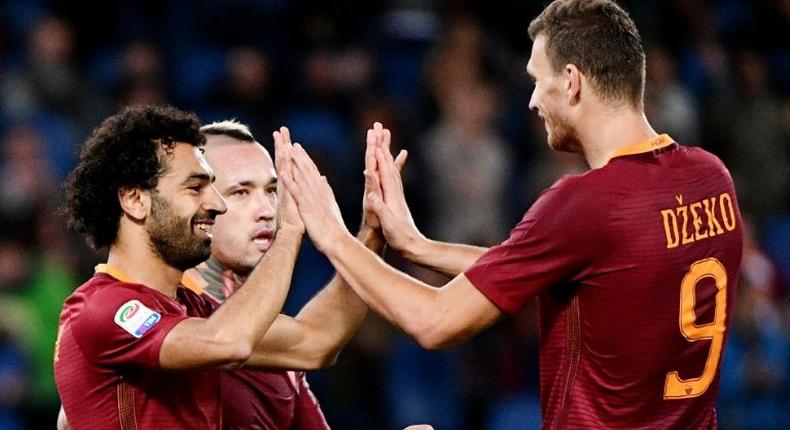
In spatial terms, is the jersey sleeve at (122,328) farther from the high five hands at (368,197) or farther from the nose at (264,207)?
the nose at (264,207)

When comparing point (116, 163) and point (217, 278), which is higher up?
point (116, 163)

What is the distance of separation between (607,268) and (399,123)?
550 cm

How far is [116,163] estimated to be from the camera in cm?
434

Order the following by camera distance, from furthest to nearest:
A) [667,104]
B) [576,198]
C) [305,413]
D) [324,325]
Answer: [667,104] → [305,413] → [324,325] → [576,198]

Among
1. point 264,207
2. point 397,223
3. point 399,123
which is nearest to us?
point 397,223

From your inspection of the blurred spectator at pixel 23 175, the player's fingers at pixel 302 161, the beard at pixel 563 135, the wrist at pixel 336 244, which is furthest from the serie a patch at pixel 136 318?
the blurred spectator at pixel 23 175

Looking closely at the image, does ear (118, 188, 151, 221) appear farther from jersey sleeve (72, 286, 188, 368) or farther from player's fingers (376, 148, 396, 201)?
player's fingers (376, 148, 396, 201)

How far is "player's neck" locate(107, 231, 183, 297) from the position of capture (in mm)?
4305

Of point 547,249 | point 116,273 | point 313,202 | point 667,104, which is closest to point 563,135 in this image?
point 547,249

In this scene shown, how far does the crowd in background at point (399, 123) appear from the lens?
8500 millimetres

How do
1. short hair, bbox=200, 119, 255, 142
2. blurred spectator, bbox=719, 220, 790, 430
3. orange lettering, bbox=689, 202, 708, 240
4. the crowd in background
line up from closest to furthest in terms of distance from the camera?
1. orange lettering, bbox=689, 202, 708, 240
2. short hair, bbox=200, 119, 255, 142
3. the crowd in background
4. blurred spectator, bbox=719, 220, 790, 430

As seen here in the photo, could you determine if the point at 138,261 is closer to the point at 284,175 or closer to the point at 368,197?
the point at 284,175

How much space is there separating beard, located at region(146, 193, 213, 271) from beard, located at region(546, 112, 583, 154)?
1130 millimetres

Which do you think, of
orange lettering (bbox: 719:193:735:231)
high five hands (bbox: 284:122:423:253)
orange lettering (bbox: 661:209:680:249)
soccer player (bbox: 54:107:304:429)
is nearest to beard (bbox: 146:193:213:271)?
soccer player (bbox: 54:107:304:429)
